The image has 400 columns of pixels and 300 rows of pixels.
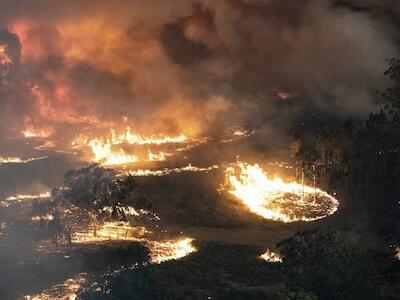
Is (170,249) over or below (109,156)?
below

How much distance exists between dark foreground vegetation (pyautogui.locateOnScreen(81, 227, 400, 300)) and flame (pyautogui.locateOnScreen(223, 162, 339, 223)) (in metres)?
19.0

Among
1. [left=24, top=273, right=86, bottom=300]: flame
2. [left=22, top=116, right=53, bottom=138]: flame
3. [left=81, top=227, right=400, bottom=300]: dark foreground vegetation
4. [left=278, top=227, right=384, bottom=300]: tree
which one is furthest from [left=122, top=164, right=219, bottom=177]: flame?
[left=278, top=227, right=384, bottom=300]: tree

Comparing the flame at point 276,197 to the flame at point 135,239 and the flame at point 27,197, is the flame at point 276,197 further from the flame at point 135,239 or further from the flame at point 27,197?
the flame at point 27,197

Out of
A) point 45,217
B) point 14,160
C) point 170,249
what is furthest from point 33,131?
point 170,249

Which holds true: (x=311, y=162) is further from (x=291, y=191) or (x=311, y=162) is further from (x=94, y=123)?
(x=94, y=123)

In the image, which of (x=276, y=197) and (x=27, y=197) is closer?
(x=276, y=197)

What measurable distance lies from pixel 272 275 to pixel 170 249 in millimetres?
16973

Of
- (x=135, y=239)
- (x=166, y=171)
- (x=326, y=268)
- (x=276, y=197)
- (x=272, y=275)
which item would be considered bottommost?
(x=272, y=275)

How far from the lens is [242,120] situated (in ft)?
603

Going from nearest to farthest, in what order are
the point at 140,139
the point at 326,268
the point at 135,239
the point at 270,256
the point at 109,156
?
the point at 326,268
the point at 270,256
the point at 135,239
the point at 109,156
the point at 140,139

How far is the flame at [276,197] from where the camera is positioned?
91.9 metres

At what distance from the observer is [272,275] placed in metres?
64.6

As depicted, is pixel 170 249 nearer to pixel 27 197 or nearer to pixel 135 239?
pixel 135 239

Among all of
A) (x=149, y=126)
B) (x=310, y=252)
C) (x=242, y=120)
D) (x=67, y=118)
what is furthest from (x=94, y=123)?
(x=310, y=252)
